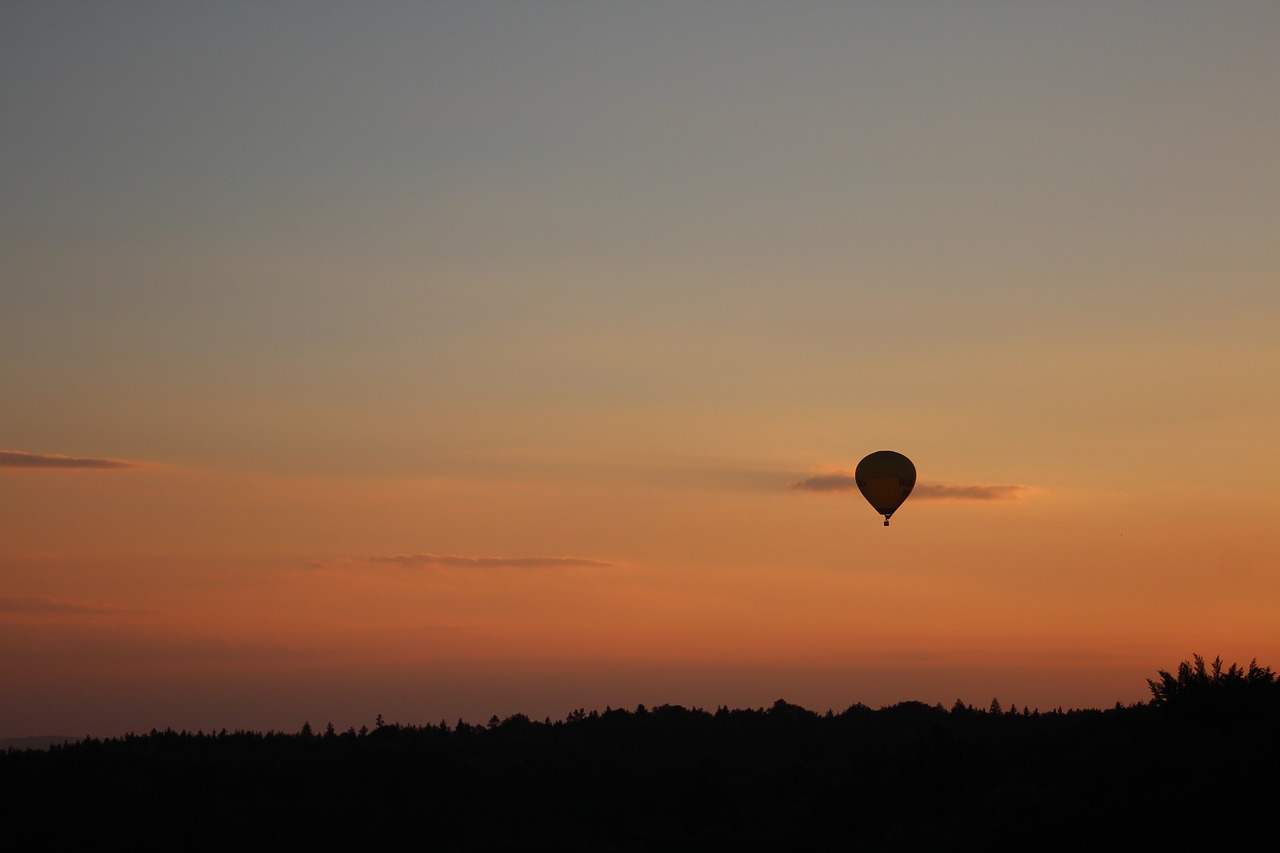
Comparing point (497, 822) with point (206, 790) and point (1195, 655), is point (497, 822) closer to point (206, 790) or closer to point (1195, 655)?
point (206, 790)

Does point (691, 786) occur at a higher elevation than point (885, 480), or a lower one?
lower

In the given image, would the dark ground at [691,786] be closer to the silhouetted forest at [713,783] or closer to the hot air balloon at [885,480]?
the silhouetted forest at [713,783]

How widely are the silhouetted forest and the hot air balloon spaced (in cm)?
1193

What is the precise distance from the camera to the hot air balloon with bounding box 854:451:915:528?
243ft

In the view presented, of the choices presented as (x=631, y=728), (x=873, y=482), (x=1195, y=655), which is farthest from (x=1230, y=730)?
(x=631, y=728)

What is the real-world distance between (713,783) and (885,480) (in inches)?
2003

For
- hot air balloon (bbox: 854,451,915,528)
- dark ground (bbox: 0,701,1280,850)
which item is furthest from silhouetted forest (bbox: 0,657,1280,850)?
hot air balloon (bbox: 854,451,915,528)

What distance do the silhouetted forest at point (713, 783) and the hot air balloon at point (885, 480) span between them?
1193 centimetres

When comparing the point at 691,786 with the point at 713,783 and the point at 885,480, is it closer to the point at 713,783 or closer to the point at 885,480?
the point at 713,783

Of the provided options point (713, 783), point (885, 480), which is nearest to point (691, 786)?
point (713, 783)

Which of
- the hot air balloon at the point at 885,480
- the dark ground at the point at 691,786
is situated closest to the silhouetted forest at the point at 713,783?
the dark ground at the point at 691,786

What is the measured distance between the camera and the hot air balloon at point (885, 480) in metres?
74.0

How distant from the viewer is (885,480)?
243 feet

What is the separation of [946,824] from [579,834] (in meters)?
107
